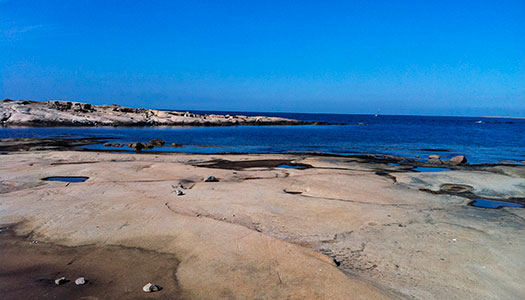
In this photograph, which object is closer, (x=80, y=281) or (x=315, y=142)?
(x=80, y=281)

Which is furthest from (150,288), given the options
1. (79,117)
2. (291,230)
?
(79,117)

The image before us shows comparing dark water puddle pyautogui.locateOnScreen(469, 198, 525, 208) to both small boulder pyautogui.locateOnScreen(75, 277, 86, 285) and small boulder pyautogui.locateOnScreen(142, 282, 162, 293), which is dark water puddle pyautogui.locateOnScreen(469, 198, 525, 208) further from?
small boulder pyautogui.locateOnScreen(75, 277, 86, 285)

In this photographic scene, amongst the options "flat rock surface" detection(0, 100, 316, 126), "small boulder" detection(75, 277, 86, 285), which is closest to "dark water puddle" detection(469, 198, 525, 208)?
"small boulder" detection(75, 277, 86, 285)

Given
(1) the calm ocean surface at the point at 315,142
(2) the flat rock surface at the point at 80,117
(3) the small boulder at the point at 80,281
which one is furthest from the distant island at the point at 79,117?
(3) the small boulder at the point at 80,281

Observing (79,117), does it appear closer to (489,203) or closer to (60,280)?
(60,280)

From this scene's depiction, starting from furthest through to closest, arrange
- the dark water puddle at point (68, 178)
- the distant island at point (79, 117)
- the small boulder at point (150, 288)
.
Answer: the distant island at point (79, 117) < the dark water puddle at point (68, 178) < the small boulder at point (150, 288)

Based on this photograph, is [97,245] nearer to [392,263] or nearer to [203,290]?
[203,290]

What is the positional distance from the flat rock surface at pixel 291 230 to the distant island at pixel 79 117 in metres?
46.5

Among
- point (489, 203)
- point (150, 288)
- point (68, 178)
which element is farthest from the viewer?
point (68, 178)

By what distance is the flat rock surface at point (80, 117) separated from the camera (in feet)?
176

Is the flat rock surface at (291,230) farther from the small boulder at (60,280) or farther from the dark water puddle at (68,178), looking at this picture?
the small boulder at (60,280)

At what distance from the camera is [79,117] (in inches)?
2272

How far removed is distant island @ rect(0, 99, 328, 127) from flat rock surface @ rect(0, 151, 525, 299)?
4646cm

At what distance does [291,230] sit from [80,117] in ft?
194
